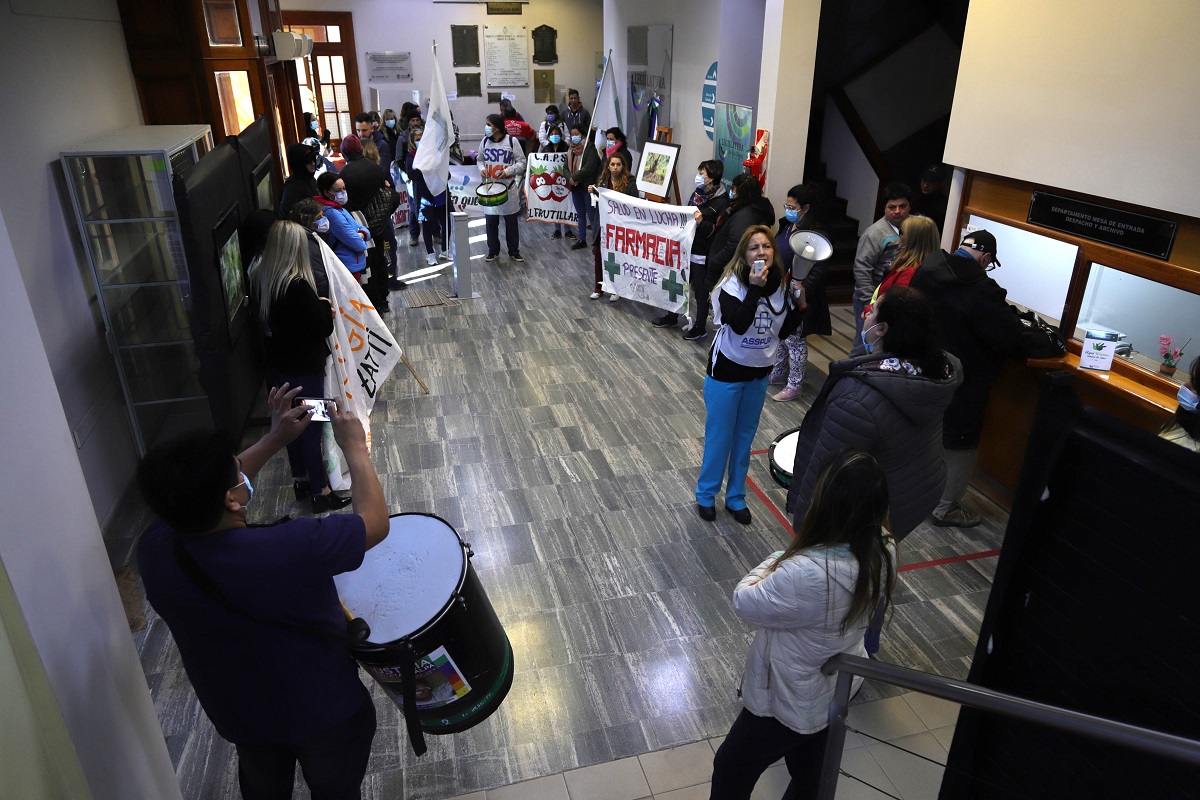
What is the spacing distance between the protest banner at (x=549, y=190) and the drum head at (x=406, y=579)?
7.04 metres

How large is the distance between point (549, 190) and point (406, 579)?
739 centimetres

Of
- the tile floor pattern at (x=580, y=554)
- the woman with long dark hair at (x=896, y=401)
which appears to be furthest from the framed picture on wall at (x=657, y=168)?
the woman with long dark hair at (x=896, y=401)

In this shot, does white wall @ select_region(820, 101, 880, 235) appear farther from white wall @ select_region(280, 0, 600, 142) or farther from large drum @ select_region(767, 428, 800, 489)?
white wall @ select_region(280, 0, 600, 142)

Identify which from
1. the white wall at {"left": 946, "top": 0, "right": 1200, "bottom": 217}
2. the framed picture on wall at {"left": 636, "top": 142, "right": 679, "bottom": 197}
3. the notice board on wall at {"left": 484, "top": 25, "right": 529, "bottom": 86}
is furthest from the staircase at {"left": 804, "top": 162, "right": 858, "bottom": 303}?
the notice board on wall at {"left": 484, "top": 25, "right": 529, "bottom": 86}

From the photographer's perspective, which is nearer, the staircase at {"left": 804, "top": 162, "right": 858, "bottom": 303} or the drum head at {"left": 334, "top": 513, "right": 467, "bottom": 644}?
the drum head at {"left": 334, "top": 513, "right": 467, "bottom": 644}

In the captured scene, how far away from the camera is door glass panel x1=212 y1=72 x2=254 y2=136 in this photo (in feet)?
19.6

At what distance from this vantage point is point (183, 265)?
4.99m

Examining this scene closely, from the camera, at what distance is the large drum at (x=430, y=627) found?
7.02 feet

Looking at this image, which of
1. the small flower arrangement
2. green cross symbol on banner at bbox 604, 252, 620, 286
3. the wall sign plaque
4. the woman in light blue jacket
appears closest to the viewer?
the wall sign plaque

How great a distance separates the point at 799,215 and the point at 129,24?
4.78 metres

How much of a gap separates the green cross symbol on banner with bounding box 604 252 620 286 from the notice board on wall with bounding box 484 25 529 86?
824cm

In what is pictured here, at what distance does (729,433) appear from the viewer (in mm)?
4059

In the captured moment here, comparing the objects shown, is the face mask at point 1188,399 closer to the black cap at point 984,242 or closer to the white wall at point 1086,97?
the white wall at point 1086,97

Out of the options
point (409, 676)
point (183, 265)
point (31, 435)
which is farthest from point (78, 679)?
point (183, 265)
